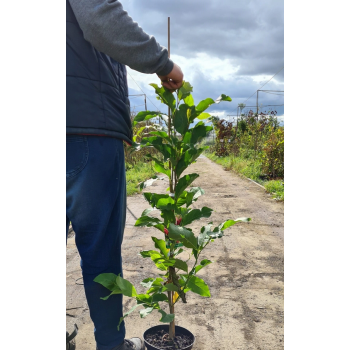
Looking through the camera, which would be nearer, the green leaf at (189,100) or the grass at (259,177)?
the green leaf at (189,100)

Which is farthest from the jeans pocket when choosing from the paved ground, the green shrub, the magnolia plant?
the green shrub

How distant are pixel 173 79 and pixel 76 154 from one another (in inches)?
17.0

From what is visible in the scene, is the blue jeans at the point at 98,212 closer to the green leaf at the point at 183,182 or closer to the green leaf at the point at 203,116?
the green leaf at the point at 183,182

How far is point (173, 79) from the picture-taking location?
1235 mm

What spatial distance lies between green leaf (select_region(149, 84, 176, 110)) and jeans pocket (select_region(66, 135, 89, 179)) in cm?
34

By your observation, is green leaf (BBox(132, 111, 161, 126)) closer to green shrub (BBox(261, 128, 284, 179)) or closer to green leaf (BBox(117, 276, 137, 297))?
green leaf (BBox(117, 276, 137, 297))

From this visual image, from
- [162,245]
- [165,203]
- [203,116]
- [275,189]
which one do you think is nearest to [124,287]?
[162,245]

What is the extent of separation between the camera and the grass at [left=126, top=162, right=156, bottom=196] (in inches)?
246

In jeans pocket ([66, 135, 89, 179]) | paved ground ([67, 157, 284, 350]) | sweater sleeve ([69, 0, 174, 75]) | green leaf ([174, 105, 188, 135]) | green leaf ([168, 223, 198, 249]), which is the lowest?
paved ground ([67, 157, 284, 350])

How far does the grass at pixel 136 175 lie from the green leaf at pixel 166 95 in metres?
4.62

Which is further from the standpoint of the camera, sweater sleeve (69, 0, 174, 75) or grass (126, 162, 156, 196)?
grass (126, 162, 156, 196)

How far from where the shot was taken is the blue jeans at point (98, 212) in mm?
1203

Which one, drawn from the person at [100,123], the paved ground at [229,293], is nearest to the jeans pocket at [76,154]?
the person at [100,123]

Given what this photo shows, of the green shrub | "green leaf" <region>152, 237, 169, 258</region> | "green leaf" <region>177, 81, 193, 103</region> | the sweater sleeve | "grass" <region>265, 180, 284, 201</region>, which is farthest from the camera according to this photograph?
the green shrub
